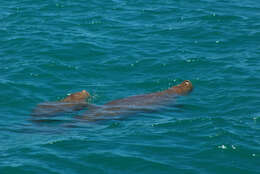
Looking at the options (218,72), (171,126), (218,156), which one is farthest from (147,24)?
(218,156)

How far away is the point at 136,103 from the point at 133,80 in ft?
7.69

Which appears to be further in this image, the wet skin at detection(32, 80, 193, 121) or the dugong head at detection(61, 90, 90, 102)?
the dugong head at detection(61, 90, 90, 102)

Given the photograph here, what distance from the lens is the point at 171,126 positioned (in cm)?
1686

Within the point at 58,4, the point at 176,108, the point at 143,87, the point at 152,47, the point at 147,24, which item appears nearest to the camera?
the point at 176,108

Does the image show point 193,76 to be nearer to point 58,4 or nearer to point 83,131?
point 83,131

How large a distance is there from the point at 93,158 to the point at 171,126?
326 centimetres

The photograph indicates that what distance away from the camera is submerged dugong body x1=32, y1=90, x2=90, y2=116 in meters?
18.2

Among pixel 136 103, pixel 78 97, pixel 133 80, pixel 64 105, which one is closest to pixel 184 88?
pixel 133 80

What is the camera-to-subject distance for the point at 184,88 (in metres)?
20.2

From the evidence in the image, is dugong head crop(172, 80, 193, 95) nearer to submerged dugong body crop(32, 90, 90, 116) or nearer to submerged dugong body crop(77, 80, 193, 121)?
submerged dugong body crop(77, 80, 193, 121)

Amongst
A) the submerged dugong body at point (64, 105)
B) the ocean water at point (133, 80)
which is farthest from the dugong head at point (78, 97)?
the ocean water at point (133, 80)

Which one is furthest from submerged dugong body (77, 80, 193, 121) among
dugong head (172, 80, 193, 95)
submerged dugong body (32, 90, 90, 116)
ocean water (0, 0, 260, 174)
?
submerged dugong body (32, 90, 90, 116)

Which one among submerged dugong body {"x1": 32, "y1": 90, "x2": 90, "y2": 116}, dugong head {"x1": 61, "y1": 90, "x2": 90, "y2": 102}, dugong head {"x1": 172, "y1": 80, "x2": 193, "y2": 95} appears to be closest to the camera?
submerged dugong body {"x1": 32, "y1": 90, "x2": 90, "y2": 116}

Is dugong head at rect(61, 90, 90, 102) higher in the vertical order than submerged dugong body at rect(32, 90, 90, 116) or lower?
higher
